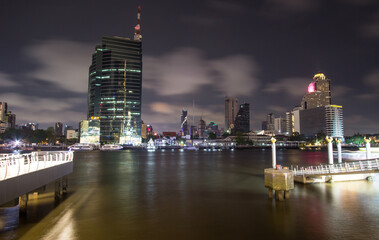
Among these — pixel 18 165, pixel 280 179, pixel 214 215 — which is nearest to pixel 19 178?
pixel 18 165

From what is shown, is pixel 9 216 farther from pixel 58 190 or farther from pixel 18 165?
pixel 18 165

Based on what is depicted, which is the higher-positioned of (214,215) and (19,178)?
(19,178)

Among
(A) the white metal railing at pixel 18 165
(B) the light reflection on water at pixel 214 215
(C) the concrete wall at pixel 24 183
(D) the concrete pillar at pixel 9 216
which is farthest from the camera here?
(D) the concrete pillar at pixel 9 216

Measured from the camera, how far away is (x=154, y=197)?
123 ft

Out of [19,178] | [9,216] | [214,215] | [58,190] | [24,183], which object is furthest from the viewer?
[58,190]

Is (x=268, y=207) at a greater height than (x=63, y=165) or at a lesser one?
lesser

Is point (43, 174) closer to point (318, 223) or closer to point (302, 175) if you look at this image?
point (318, 223)

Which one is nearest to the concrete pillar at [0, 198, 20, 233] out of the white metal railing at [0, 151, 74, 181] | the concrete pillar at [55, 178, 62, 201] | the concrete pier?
the white metal railing at [0, 151, 74, 181]

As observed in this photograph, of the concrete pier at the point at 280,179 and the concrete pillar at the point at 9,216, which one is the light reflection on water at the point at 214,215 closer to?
the concrete pillar at the point at 9,216

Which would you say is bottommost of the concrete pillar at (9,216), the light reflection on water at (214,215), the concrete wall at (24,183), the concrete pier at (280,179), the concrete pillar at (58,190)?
the light reflection on water at (214,215)

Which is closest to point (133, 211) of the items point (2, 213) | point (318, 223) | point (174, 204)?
point (174, 204)

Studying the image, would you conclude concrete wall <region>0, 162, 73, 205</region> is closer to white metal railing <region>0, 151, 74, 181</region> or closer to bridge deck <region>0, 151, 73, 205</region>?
bridge deck <region>0, 151, 73, 205</region>

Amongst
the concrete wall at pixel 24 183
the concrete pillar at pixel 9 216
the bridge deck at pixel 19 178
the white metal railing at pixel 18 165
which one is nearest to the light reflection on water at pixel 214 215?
the concrete pillar at pixel 9 216

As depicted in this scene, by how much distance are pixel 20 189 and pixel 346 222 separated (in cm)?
2859
